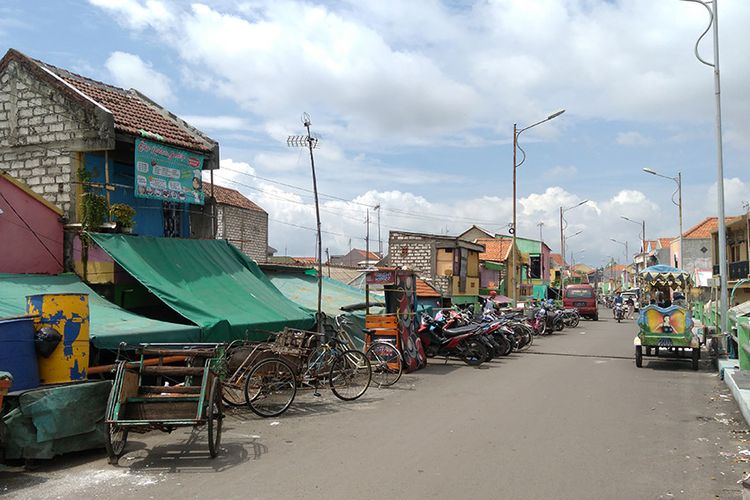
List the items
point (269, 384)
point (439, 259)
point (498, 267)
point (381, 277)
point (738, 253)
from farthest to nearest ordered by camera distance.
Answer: point (498, 267)
point (439, 259)
point (738, 253)
point (381, 277)
point (269, 384)

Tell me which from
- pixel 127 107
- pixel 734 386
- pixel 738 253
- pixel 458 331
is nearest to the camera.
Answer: pixel 734 386

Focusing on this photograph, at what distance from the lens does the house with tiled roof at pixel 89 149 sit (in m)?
12.4

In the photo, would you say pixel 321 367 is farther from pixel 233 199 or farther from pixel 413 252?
pixel 233 199

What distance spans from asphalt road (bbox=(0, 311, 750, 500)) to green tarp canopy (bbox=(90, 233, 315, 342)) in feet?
6.07

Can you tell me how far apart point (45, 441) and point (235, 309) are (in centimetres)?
537

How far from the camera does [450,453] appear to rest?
22.7 ft

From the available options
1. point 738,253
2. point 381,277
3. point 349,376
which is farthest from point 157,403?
point 738,253

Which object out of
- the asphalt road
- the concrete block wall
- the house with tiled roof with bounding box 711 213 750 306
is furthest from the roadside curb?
the concrete block wall

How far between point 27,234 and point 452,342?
31.8 feet

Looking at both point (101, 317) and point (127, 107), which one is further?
point (127, 107)

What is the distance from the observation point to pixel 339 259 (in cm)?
7856

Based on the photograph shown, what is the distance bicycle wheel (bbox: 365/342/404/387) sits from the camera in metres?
12.2

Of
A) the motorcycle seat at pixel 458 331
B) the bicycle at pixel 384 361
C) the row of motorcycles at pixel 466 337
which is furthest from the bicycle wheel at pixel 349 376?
the motorcycle seat at pixel 458 331

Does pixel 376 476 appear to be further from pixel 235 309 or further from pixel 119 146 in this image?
pixel 119 146
